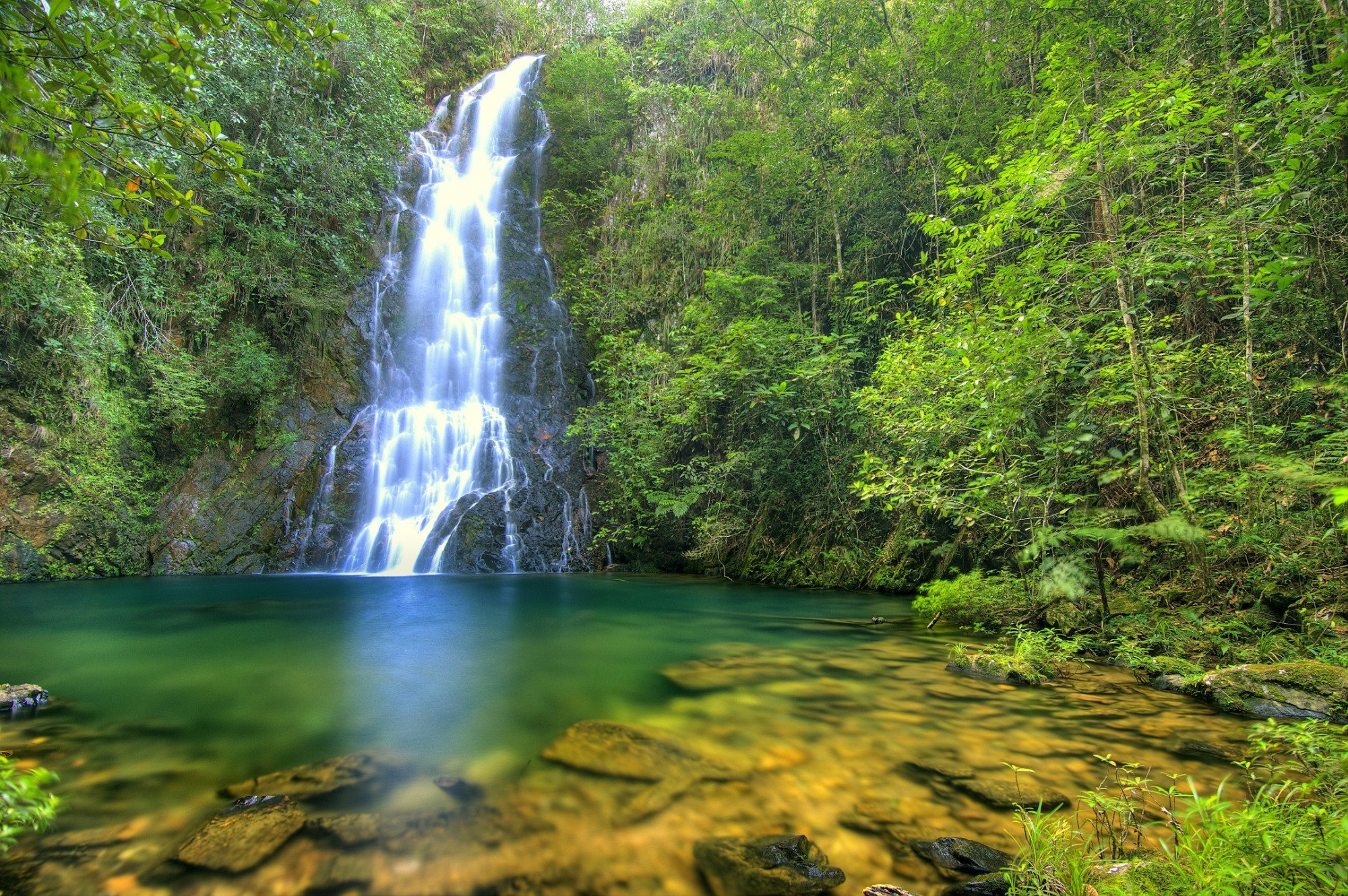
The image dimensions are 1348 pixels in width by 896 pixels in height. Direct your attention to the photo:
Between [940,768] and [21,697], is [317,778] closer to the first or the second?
[21,697]

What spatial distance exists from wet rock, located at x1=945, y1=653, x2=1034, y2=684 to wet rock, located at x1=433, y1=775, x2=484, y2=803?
3735mm

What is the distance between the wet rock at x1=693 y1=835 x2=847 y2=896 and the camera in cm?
212

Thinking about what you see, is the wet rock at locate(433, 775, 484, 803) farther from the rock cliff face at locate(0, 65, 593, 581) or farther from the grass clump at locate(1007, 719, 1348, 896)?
the rock cliff face at locate(0, 65, 593, 581)

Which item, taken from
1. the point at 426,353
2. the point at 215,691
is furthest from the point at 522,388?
the point at 215,691

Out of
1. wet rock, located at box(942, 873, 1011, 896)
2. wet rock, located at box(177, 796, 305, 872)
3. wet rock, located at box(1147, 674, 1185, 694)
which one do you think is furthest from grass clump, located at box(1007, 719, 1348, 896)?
wet rock, located at box(177, 796, 305, 872)

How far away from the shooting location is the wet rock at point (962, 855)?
217 centimetres

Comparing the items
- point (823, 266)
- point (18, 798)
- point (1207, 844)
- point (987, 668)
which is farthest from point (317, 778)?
point (823, 266)

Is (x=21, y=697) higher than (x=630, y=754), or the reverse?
(x=21, y=697)

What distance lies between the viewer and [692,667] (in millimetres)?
5102

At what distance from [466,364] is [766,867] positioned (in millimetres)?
15424

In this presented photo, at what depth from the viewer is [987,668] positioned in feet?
14.9

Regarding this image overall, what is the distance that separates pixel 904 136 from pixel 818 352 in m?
4.42

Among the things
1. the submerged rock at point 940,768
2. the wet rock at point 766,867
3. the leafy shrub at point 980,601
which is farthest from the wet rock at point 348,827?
the leafy shrub at point 980,601

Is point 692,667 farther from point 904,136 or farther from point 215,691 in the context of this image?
point 904,136
